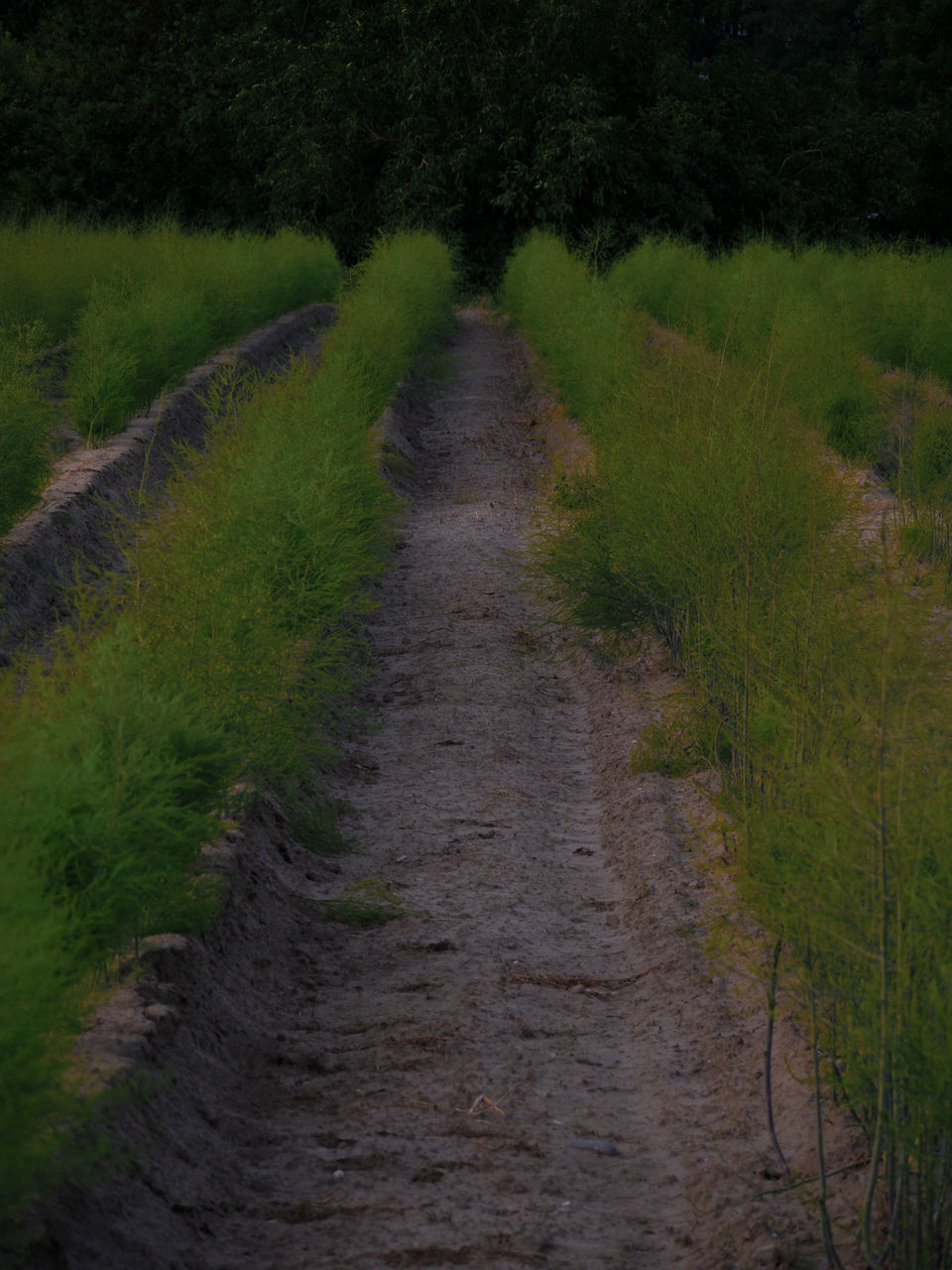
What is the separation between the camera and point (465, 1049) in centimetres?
401

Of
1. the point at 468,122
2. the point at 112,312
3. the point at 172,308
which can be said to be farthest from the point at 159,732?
the point at 468,122

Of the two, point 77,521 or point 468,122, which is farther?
point 468,122

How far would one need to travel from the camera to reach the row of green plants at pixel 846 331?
31.6ft

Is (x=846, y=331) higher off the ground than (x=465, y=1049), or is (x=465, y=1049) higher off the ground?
(x=846, y=331)

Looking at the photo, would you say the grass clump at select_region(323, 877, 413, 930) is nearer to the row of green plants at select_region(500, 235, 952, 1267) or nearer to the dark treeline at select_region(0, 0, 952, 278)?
the row of green plants at select_region(500, 235, 952, 1267)

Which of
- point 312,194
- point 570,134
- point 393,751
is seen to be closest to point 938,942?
point 393,751

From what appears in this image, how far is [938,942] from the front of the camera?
2.77 m

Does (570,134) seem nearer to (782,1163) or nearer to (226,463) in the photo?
(226,463)

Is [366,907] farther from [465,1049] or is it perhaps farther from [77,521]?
[77,521]

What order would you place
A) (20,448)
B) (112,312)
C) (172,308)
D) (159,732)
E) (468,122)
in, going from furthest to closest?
(468,122) → (172,308) → (112,312) → (20,448) → (159,732)

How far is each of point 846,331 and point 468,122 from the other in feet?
Result: 52.6

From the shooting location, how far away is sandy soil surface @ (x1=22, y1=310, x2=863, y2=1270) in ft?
10.5

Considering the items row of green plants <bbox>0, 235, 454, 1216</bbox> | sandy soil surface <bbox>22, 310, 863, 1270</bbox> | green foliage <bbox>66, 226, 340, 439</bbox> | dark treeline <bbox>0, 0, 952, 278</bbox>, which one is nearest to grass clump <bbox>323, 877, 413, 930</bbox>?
sandy soil surface <bbox>22, 310, 863, 1270</bbox>

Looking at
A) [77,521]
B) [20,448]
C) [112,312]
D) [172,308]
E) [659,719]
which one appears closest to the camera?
[659,719]
